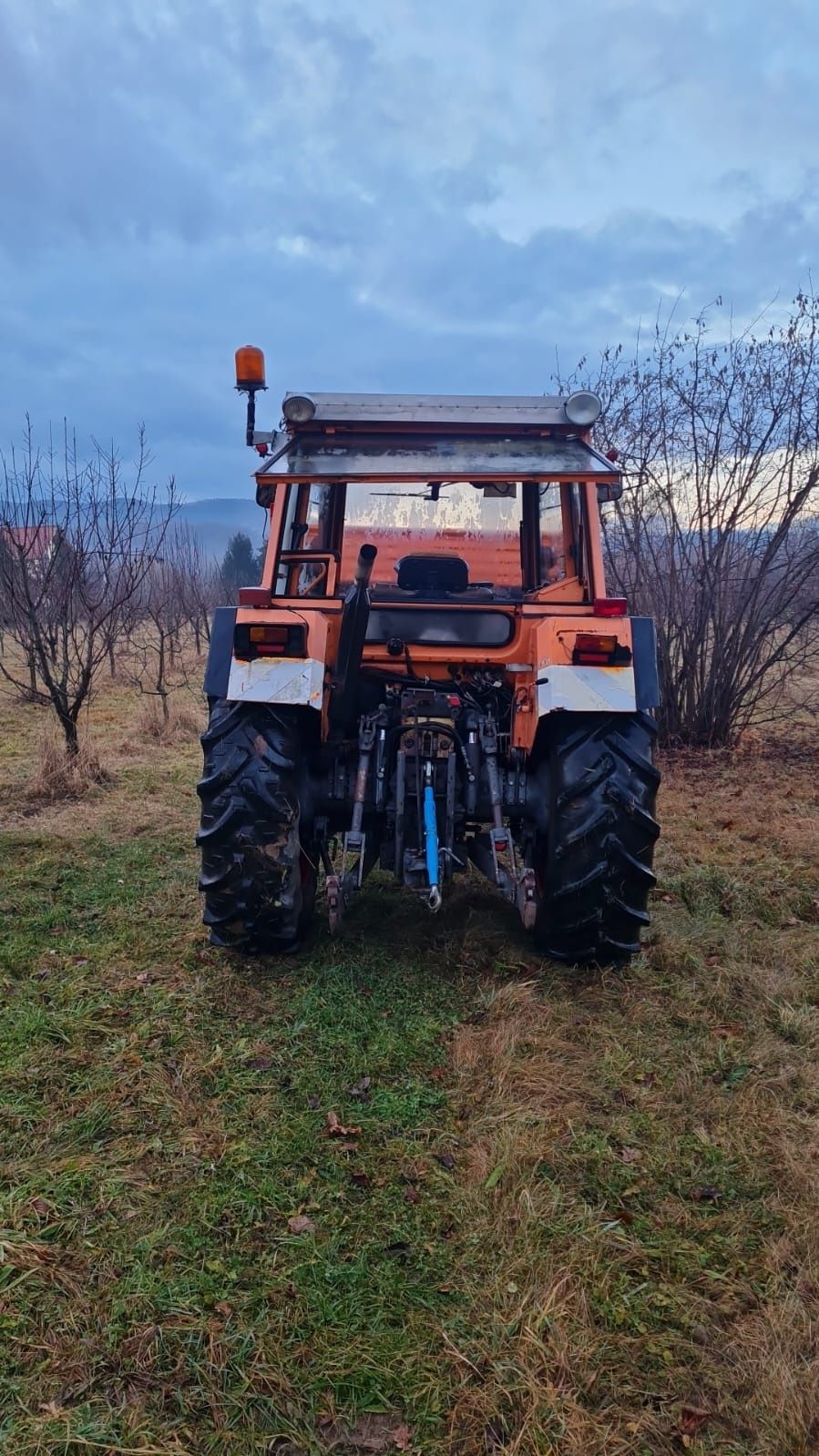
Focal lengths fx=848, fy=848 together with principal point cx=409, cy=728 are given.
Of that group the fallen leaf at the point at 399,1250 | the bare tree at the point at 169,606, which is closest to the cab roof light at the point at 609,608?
the fallen leaf at the point at 399,1250

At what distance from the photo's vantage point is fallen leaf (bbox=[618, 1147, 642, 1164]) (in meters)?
2.38

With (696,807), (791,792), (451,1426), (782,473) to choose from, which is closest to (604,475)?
(451,1426)

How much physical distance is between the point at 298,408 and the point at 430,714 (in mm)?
1380

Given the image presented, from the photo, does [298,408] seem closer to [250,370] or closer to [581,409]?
[250,370]

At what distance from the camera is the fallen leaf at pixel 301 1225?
212cm

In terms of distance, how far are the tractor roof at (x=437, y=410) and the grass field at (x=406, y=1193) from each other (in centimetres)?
225

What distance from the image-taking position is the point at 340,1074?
2.79 m

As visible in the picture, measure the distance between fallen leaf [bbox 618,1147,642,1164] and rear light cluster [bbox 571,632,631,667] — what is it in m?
1.66

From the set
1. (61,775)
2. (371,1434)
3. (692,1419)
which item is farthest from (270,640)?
(61,775)

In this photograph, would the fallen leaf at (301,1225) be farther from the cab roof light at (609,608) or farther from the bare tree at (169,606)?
the bare tree at (169,606)

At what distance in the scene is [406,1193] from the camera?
88.9 inches

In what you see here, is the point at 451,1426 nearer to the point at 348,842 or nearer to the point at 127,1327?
the point at 127,1327

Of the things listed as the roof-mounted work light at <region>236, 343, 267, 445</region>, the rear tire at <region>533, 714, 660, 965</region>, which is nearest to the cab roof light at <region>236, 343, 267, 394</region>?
the roof-mounted work light at <region>236, 343, 267, 445</region>

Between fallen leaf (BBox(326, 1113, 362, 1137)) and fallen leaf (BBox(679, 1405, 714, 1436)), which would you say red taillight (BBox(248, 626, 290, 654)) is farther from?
fallen leaf (BBox(679, 1405, 714, 1436))
